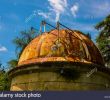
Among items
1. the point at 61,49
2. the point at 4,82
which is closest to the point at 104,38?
the point at 4,82

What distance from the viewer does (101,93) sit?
518 inches

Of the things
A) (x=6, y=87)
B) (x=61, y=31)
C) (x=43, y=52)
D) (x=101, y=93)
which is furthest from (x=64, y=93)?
(x=6, y=87)

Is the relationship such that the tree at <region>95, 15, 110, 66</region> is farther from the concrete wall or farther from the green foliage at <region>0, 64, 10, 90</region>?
the concrete wall

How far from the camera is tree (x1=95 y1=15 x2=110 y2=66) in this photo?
34688 mm

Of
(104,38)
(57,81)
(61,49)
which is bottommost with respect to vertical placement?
(57,81)

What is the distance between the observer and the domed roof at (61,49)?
60.5ft

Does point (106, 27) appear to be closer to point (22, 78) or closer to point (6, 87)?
point (6, 87)

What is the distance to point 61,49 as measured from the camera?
1869cm

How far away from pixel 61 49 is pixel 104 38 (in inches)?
714

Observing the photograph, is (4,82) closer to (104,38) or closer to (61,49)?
(104,38)

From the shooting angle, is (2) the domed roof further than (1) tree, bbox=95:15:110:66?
No

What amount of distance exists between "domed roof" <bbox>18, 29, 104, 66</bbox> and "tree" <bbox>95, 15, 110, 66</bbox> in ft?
48.2

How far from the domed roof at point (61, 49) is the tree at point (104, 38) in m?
14.7

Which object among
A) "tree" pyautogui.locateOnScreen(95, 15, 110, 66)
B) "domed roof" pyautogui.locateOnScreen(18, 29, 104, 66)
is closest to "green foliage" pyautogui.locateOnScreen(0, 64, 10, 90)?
"tree" pyautogui.locateOnScreen(95, 15, 110, 66)
